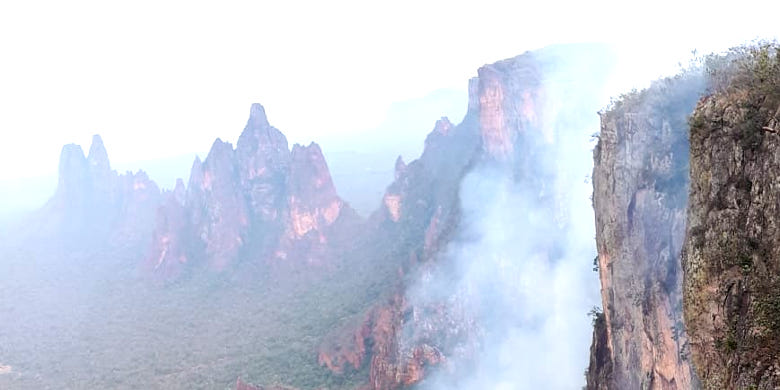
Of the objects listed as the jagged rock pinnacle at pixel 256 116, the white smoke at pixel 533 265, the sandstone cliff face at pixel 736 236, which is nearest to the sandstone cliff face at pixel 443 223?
the white smoke at pixel 533 265

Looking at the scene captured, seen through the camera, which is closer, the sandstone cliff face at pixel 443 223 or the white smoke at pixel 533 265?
the white smoke at pixel 533 265

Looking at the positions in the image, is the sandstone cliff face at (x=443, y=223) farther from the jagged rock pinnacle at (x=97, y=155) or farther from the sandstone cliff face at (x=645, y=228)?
the jagged rock pinnacle at (x=97, y=155)

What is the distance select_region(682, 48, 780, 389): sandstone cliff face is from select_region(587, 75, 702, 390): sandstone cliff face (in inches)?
233

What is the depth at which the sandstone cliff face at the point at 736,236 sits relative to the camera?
9.46m

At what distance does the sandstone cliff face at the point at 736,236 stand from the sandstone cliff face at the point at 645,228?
19.5 feet

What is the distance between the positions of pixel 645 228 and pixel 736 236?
8079mm

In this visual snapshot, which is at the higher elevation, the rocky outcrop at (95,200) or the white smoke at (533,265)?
the rocky outcrop at (95,200)

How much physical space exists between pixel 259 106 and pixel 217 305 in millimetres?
33437

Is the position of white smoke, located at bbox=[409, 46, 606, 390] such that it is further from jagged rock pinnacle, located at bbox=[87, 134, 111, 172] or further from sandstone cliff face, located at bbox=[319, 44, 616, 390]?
jagged rock pinnacle, located at bbox=[87, 134, 111, 172]

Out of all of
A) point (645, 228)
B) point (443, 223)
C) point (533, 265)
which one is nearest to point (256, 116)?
point (443, 223)

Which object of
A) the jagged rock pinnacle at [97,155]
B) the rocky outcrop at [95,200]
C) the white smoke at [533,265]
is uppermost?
the jagged rock pinnacle at [97,155]

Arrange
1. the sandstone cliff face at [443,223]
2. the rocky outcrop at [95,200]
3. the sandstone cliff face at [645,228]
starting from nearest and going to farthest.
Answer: the sandstone cliff face at [645,228] < the sandstone cliff face at [443,223] < the rocky outcrop at [95,200]

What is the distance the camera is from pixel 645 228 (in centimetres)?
1820

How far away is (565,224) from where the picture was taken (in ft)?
167
